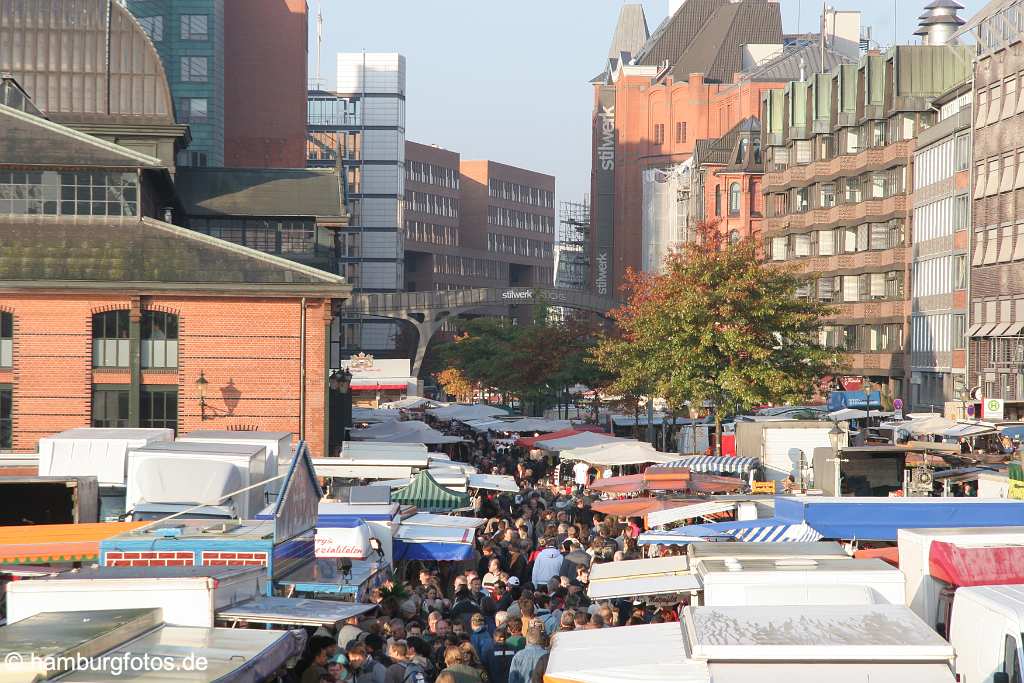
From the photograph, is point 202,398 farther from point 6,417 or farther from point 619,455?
point 619,455

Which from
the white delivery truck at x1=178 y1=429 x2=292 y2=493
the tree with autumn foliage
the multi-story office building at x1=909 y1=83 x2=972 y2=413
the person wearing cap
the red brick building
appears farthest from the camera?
the red brick building

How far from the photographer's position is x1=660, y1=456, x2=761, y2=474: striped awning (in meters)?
31.8

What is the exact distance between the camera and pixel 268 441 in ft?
84.5

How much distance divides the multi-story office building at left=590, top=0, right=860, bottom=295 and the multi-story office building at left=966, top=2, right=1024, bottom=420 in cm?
5956

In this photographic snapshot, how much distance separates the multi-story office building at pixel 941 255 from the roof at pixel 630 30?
411 ft

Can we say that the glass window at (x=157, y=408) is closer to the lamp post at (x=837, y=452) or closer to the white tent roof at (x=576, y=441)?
the white tent roof at (x=576, y=441)

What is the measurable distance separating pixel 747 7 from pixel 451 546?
137m

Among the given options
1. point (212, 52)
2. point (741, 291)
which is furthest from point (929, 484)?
point (212, 52)

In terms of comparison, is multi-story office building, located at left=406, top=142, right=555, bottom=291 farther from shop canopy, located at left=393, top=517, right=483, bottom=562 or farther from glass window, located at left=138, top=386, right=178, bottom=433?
shop canopy, located at left=393, top=517, right=483, bottom=562

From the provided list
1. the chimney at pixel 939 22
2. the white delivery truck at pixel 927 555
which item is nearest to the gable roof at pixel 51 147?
the white delivery truck at pixel 927 555

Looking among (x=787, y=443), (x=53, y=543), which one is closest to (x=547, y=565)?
(x=53, y=543)

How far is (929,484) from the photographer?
2562cm

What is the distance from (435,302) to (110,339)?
8178 centimetres

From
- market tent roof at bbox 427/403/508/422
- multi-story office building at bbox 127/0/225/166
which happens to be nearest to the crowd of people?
market tent roof at bbox 427/403/508/422
